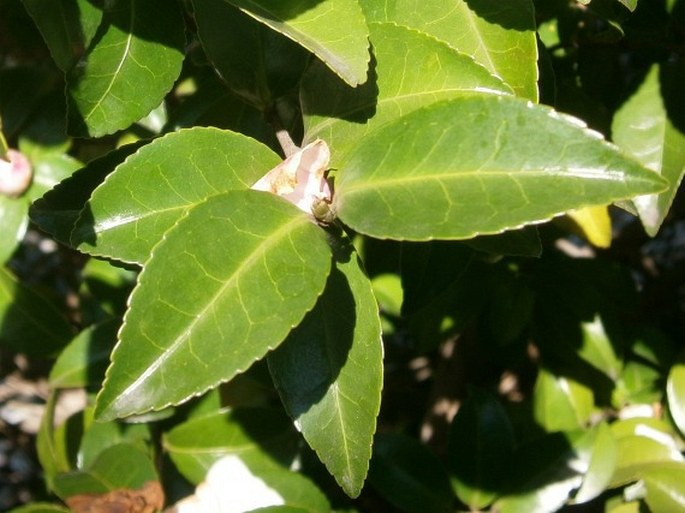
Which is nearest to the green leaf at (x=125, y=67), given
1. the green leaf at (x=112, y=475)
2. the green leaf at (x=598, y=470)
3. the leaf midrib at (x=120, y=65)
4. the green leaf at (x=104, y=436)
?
the leaf midrib at (x=120, y=65)

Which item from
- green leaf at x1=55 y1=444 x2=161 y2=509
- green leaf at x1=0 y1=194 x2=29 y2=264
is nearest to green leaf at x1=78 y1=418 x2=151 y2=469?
green leaf at x1=55 y1=444 x2=161 y2=509

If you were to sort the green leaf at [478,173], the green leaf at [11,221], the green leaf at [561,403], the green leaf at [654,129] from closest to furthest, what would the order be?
the green leaf at [478,173], the green leaf at [654,129], the green leaf at [11,221], the green leaf at [561,403]

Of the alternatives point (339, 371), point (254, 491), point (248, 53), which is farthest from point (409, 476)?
point (248, 53)

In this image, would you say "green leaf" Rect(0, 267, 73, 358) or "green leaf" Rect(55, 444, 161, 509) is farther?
"green leaf" Rect(0, 267, 73, 358)

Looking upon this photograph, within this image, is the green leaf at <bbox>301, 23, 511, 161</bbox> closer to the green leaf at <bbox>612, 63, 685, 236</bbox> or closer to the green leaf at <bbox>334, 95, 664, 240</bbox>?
the green leaf at <bbox>334, 95, 664, 240</bbox>

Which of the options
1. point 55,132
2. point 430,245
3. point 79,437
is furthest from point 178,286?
point 79,437

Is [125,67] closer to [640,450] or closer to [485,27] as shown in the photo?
[485,27]

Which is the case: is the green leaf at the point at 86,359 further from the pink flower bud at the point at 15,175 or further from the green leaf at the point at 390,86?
the green leaf at the point at 390,86
